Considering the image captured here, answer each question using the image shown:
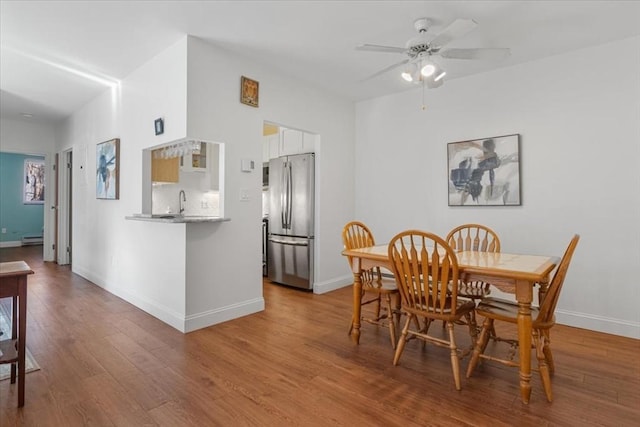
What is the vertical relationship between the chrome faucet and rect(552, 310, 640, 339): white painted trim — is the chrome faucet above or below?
above

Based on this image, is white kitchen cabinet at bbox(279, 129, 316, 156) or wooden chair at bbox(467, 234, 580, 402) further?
white kitchen cabinet at bbox(279, 129, 316, 156)

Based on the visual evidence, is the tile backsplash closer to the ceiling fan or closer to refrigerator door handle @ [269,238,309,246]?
refrigerator door handle @ [269,238,309,246]

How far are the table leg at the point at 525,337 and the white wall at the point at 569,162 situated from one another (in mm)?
1874

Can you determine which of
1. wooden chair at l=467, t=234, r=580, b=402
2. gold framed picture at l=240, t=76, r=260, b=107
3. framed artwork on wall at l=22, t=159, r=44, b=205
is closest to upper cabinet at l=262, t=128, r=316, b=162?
gold framed picture at l=240, t=76, r=260, b=107

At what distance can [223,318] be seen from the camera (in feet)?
10.7

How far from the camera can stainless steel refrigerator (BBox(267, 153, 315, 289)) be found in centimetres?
449

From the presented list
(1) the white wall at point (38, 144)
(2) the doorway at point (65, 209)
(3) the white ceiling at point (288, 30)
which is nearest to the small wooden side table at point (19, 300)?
(3) the white ceiling at point (288, 30)

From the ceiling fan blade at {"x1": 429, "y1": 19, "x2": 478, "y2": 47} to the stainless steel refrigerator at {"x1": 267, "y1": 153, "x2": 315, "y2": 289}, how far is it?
229 centimetres

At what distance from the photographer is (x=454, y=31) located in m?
2.31

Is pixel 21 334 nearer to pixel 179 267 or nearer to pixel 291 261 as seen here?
pixel 179 267

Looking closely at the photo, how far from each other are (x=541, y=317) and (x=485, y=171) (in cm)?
217

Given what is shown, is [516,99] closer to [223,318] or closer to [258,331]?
[258,331]

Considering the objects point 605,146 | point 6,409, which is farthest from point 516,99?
point 6,409

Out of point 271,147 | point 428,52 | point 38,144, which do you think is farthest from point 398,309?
point 38,144
